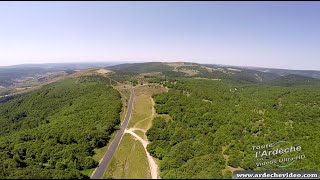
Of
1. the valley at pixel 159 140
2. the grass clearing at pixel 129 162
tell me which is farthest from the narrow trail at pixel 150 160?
the grass clearing at pixel 129 162

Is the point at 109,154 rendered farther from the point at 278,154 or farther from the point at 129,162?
the point at 278,154

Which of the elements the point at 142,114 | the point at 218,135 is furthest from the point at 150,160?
the point at 142,114

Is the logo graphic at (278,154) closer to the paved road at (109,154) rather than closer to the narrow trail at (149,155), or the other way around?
the narrow trail at (149,155)

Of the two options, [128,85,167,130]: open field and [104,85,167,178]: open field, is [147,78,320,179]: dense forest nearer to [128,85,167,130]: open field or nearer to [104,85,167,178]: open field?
[128,85,167,130]: open field

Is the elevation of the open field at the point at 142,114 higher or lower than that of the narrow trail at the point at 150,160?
higher

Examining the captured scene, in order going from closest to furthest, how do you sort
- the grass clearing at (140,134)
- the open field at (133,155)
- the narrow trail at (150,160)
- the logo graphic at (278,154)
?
the open field at (133,155), the narrow trail at (150,160), the logo graphic at (278,154), the grass clearing at (140,134)

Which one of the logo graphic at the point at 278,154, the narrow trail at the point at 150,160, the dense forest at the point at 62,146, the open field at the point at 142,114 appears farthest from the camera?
the open field at the point at 142,114

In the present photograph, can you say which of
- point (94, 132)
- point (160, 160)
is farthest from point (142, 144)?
point (94, 132)

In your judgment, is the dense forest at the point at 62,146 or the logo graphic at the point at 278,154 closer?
the dense forest at the point at 62,146

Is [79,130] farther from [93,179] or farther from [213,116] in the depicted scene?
[213,116]
